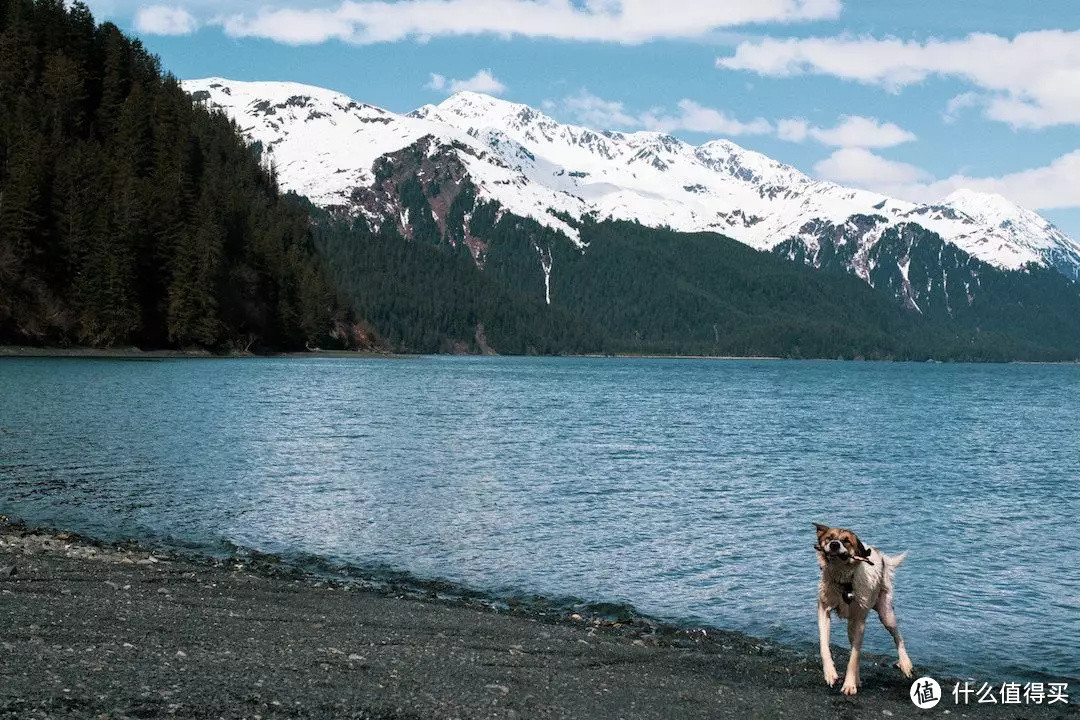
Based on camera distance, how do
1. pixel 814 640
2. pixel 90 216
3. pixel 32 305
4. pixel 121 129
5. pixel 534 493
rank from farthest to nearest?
pixel 121 129 → pixel 90 216 → pixel 32 305 → pixel 534 493 → pixel 814 640

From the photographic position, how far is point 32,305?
12712cm

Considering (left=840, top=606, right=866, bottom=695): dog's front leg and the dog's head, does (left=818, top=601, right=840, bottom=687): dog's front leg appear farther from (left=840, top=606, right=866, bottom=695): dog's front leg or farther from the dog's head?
the dog's head

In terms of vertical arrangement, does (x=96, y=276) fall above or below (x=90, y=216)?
below

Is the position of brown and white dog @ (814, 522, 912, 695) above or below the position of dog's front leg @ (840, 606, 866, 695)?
above

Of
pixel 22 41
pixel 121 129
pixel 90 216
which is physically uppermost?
pixel 22 41

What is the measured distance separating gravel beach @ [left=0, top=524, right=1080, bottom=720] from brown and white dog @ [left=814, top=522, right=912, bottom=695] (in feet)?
3.90

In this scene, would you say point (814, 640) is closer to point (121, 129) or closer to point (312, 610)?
point (312, 610)

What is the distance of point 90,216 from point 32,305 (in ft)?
58.0

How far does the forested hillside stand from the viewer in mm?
132375

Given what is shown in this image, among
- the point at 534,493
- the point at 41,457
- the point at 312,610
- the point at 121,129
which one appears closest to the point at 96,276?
the point at 121,129

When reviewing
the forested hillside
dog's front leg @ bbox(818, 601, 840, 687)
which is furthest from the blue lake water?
Result: the forested hillside

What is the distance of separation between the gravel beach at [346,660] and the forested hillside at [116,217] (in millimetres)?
116877

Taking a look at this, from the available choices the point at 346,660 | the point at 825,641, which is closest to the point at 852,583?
the point at 825,641

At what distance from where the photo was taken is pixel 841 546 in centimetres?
1385
